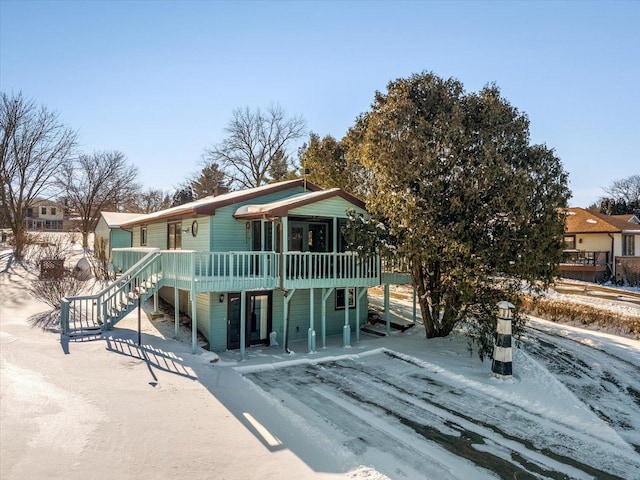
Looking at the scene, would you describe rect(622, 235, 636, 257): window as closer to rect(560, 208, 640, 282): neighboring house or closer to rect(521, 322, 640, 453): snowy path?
rect(560, 208, 640, 282): neighboring house

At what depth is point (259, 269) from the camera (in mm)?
12211

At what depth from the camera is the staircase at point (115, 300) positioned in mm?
11094

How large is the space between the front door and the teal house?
3cm

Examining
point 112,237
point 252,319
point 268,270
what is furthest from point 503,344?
point 112,237

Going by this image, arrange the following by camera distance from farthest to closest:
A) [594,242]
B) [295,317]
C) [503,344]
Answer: [594,242], [295,317], [503,344]

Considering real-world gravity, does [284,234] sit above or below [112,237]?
below

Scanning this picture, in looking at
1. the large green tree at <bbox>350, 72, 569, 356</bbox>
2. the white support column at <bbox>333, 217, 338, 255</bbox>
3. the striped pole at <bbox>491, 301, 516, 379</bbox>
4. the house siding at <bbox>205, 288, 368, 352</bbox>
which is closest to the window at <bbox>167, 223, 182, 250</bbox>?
the house siding at <bbox>205, 288, 368, 352</bbox>

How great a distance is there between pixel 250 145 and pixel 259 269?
2962cm

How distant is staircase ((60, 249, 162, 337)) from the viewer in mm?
11094

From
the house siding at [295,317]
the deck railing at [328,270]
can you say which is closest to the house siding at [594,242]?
the house siding at [295,317]

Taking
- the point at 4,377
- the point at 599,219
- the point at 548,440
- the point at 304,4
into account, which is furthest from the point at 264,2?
the point at 599,219

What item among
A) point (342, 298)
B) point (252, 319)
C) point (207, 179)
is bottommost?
point (252, 319)

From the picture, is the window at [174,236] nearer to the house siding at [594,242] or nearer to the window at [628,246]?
the house siding at [594,242]

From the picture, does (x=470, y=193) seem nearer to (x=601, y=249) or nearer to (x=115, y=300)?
(x=115, y=300)
